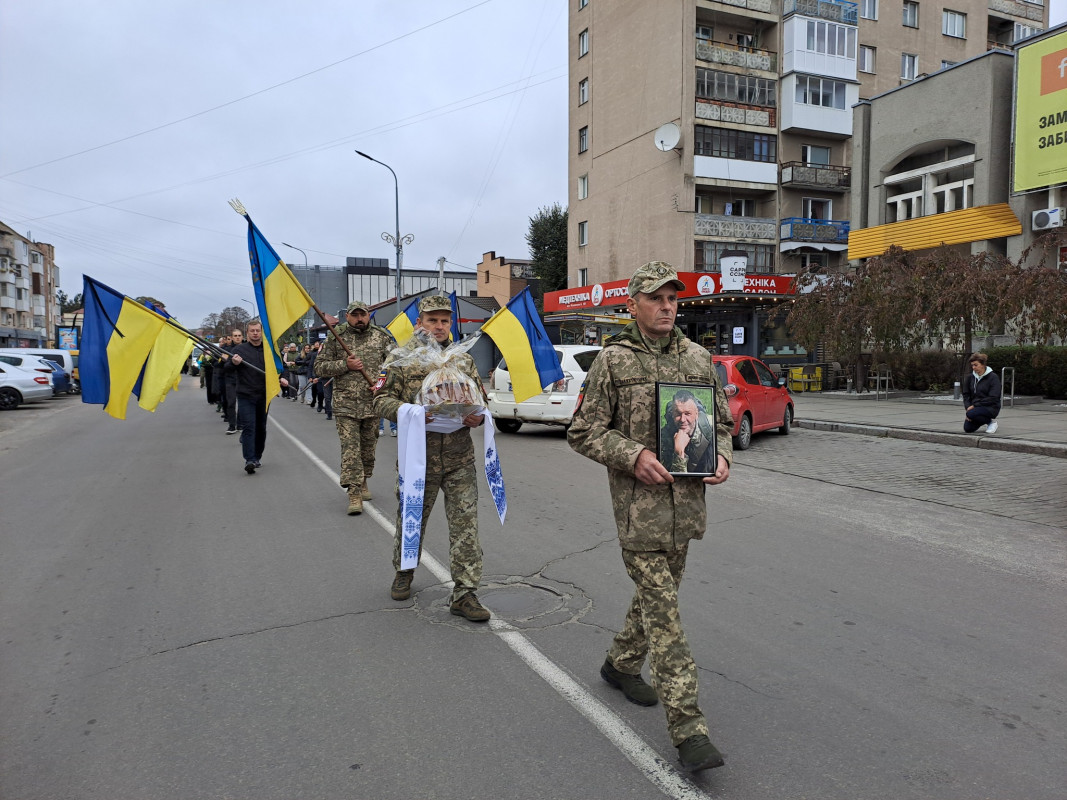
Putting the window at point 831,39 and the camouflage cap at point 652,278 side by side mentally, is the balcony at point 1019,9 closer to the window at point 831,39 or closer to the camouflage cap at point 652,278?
the window at point 831,39

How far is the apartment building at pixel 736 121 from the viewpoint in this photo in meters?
34.1

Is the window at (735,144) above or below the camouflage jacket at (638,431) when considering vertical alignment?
above

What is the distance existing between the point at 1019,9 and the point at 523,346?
49004 millimetres

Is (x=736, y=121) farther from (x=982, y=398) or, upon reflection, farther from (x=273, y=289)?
(x=273, y=289)

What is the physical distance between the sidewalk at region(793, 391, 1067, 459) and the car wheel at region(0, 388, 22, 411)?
22824 mm

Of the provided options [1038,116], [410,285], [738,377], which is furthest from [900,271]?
[410,285]

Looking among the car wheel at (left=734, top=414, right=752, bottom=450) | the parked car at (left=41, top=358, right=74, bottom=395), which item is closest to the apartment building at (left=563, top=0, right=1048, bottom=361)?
the car wheel at (left=734, top=414, right=752, bottom=450)

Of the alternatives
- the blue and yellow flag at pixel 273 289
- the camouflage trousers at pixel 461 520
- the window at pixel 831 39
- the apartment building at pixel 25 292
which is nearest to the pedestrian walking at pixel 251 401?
the blue and yellow flag at pixel 273 289

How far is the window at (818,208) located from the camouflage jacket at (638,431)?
121 feet

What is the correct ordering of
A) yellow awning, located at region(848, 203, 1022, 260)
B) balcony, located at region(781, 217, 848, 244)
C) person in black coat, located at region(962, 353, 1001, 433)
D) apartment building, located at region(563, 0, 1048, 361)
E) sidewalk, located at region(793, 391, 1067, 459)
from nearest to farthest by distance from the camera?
sidewalk, located at region(793, 391, 1067, 459)
person in black coat, located at region(962, 353, 1001, 433)
yellow awning, located at region(848, 203, 1022, 260)
apartment building, located at region(563, 0, 1048, 361)
balcony, located at region(781, 217, 848, 244)

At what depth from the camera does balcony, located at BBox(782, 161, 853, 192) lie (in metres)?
35.1

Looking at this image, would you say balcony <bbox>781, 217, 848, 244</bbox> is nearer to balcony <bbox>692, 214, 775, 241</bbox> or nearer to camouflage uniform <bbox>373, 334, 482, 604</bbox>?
balcony <bbox>692, 214, 775, 241</bbox>

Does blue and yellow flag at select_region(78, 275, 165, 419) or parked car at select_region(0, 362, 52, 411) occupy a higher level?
blue and yellow flag at select_region(78, 275, 165, 419)

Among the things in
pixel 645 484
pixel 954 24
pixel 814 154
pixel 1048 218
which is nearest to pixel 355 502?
pixel 645 484
